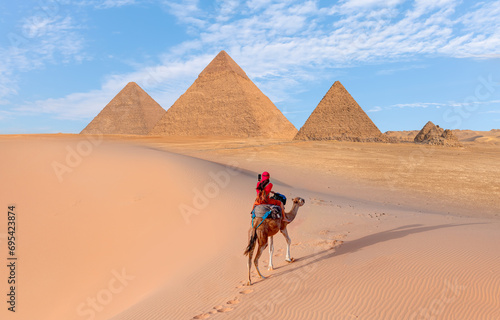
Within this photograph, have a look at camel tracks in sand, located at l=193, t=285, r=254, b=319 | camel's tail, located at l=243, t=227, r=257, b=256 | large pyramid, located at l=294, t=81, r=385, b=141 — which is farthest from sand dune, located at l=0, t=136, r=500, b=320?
large pyramid, located at l=294, t=81, r=385, b=141

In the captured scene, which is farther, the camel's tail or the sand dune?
the camel's tail

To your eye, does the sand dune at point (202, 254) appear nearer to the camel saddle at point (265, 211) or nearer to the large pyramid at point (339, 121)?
the camel saddle at point (265, 211)

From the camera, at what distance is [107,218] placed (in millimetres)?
8820

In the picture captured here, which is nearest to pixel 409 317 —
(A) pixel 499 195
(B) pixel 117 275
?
(B) pixel 117 275

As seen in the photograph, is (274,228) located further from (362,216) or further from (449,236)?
(362,216)

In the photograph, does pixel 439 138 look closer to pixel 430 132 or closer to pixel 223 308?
pixel 430 132

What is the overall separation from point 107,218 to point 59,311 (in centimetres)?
299

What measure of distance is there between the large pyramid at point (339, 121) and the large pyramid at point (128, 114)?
47968mm

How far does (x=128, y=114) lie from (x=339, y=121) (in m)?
59.6

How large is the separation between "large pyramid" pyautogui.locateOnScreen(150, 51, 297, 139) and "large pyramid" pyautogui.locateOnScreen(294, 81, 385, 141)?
16992mm

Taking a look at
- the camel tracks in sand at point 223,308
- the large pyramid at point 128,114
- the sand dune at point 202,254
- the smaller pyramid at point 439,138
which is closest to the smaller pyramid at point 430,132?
the smaller pyramid at point 439,138

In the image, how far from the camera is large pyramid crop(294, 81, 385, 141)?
52812mm

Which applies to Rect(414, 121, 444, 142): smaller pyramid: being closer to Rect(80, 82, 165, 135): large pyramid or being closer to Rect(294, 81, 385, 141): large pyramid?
Rect(294, 81, 385, 141): large pyramid

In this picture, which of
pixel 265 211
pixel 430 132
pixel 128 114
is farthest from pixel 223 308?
pixel 128 114
